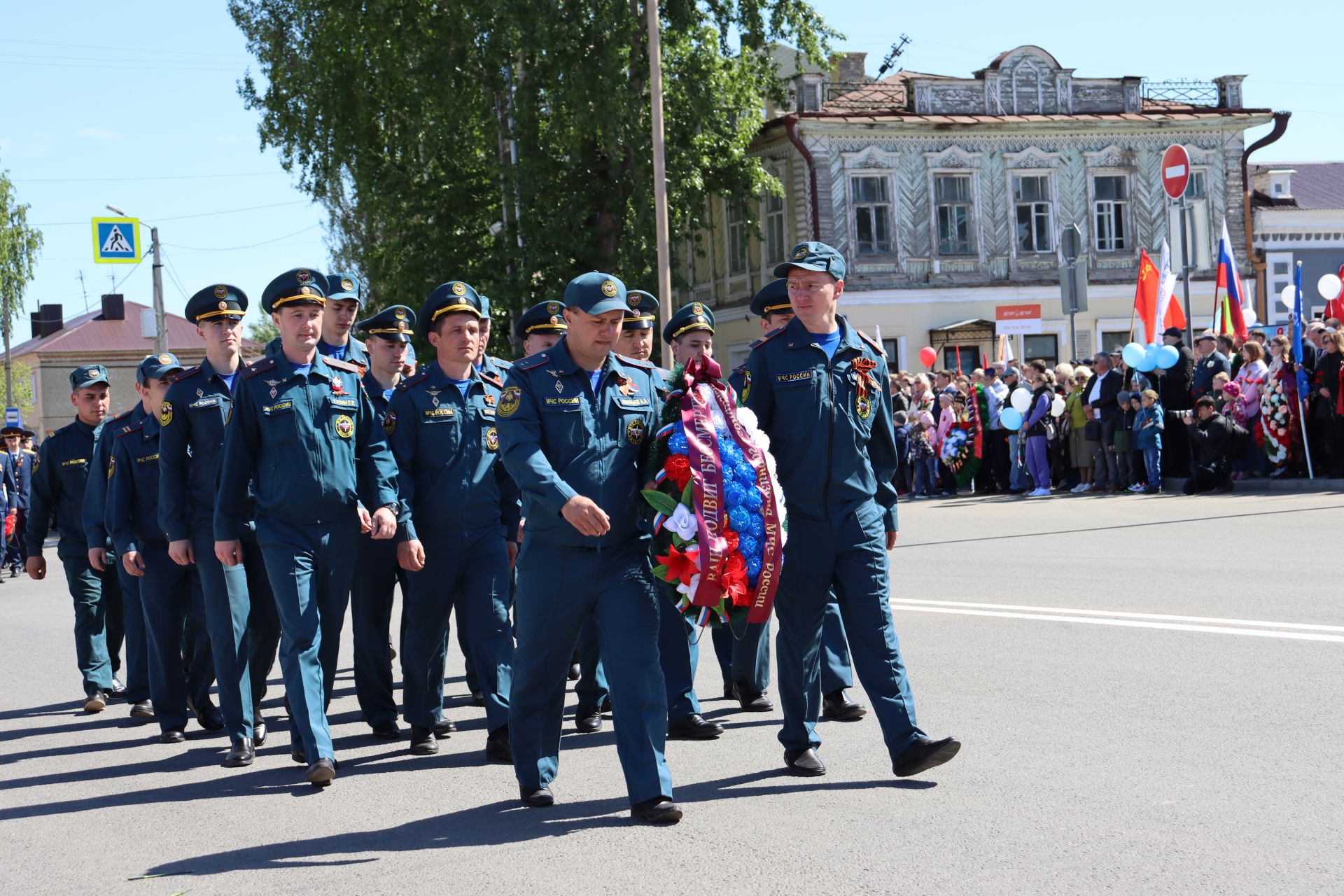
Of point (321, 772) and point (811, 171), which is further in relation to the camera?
point (811, 171)

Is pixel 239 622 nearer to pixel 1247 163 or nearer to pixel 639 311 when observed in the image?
pixel 639 311

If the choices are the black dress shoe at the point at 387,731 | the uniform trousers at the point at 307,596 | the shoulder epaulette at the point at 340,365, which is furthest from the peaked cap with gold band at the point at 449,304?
the black dress shoe at the point at 387,731

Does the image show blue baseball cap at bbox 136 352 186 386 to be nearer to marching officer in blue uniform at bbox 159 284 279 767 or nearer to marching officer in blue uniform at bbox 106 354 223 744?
marching officer in blue uniform at bbox 106 354 223 744

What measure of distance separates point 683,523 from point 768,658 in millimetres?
2720

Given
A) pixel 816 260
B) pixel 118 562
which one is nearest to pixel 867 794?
pixel 816 260

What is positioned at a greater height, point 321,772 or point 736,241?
point 736,241

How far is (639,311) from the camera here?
7301 mm

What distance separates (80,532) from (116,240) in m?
26.8

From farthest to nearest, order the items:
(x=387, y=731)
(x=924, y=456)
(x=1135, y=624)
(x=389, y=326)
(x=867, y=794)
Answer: (x=924, y=456) < (x=1135, y=624) < (x=389, y=326) < (x=387, y=731) < (x=867, y=794)

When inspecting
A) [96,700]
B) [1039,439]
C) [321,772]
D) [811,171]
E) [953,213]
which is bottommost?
[96,700]

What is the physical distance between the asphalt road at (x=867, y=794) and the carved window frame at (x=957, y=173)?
99.8 feet

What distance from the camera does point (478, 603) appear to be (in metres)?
7.35

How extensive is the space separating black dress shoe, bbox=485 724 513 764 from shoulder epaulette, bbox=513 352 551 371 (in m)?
2.03

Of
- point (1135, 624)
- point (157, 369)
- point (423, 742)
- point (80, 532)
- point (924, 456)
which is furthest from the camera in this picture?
point (924, 456)
